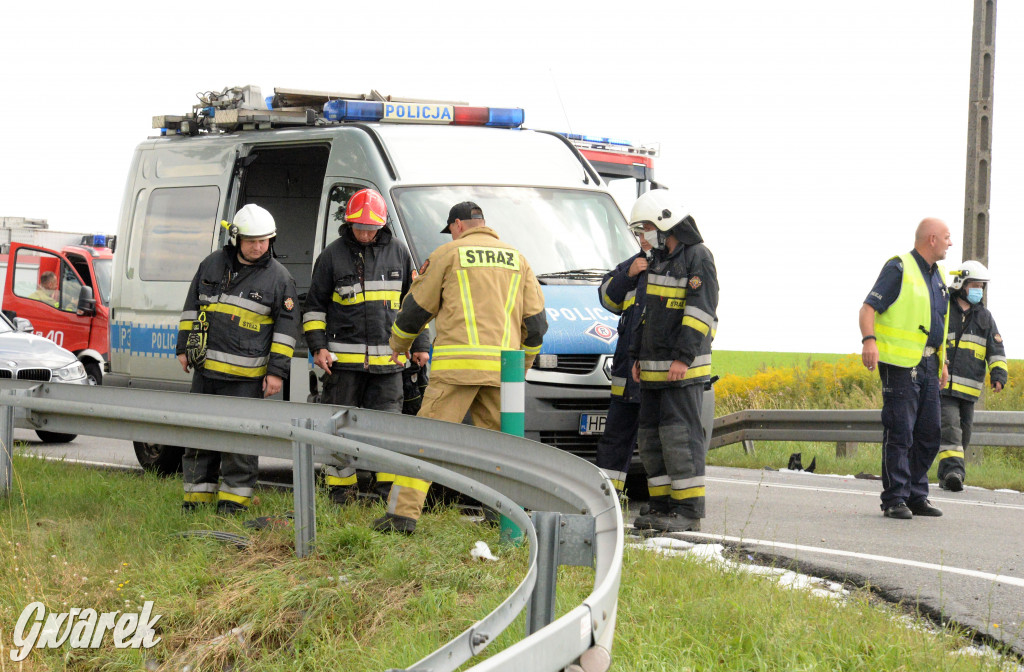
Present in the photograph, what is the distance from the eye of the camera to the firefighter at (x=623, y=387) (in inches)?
299

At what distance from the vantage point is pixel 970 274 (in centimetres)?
1236

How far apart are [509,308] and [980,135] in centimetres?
880

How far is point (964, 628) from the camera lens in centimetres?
514

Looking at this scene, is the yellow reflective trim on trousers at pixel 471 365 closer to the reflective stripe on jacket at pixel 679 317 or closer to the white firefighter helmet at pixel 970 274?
the reflective stripe on jacket at pixel 679 317

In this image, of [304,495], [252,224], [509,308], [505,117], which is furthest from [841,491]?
[304,495]

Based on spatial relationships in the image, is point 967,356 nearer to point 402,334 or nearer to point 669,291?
point 669,291

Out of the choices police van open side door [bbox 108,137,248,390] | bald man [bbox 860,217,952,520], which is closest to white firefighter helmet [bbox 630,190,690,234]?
bald man [bbox 860,217,952,520]

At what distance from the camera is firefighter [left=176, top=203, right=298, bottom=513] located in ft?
24.2

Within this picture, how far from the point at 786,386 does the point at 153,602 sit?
1341 cm

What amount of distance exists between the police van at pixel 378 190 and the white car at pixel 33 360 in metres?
2.93

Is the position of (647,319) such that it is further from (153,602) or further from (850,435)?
(850,435)

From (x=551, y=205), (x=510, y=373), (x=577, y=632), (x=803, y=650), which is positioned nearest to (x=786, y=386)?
(x=551, y=205)

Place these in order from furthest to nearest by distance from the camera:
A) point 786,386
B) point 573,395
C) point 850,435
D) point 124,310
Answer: point 786,386
point 850,435
point 124,310
point 573,395

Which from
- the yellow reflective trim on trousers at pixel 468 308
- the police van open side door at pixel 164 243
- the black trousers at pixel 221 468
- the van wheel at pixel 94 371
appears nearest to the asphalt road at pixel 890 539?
the police van open side door at pixel 164 243
